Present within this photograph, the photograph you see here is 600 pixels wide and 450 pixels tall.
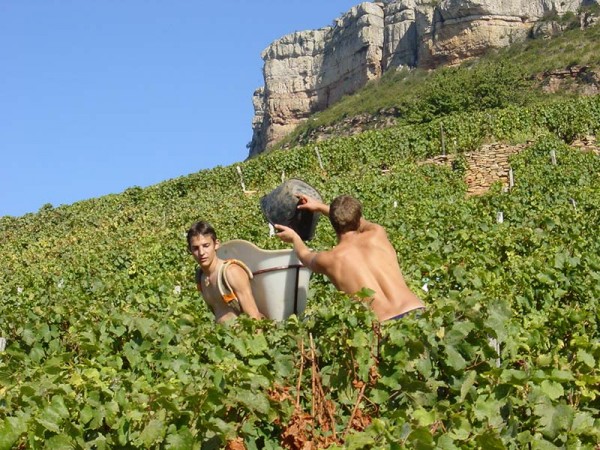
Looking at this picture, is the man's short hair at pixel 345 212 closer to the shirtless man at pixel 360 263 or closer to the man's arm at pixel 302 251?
the shirtless man at pixel 360 263

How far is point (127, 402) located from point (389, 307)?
184 cm

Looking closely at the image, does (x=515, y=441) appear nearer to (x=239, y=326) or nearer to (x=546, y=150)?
(x=239, y=326)

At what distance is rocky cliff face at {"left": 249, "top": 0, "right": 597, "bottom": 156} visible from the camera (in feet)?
292

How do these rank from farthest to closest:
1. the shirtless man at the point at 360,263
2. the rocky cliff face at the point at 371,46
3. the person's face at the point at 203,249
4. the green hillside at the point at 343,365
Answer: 1. the rocky cliff face at the point at 371,46
2. the person's face at the point at 203,249
3. the shirtless man at the point at 360,263
4. the green hillside at the point at 343,365

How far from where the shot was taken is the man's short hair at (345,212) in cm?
530

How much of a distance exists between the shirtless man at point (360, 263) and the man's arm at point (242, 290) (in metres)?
0.35

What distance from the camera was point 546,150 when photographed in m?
21.7

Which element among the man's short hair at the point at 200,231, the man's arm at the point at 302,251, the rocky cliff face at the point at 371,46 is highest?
the rocky cliff face at the point at 371,46

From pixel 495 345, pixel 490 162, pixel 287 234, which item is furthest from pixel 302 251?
pixel 490 162

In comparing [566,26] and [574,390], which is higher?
[566,26]

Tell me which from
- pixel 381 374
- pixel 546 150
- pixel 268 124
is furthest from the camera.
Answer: pixel 268 124

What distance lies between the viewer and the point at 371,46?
107812mm

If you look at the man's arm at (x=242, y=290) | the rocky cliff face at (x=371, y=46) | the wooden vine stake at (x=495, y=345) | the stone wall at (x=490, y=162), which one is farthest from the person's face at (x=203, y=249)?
the rocky cliff face at (x=371, y=46)

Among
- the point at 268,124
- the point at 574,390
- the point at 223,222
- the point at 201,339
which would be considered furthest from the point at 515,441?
the point at 268,124
